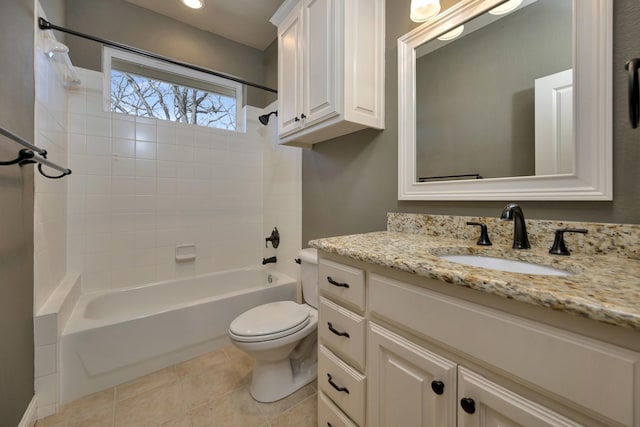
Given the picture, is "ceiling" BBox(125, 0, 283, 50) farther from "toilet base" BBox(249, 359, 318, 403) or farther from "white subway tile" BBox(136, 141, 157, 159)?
Answer: "toilet base" BBox(249, 359, 318, 403)

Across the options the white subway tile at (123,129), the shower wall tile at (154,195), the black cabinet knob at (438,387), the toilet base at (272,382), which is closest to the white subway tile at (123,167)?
the shower wall tile at (154,195)

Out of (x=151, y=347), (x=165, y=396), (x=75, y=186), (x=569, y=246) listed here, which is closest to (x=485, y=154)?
(x=569, y=246)

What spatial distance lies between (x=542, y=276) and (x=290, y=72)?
1638mm

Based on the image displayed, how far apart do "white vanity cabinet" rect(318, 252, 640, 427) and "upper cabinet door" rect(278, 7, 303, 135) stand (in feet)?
3.40

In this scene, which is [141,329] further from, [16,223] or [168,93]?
[168,93]

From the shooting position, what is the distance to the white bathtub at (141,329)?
4.58ft

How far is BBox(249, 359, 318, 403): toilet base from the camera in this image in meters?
1.39

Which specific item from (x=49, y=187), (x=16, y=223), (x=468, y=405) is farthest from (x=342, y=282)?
(x=49, y=187)

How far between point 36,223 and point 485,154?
2270 millimetres

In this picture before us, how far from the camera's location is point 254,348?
49.9 inches

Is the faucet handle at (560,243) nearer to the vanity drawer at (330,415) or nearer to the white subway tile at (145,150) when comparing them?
the vanity drawer at (330,415)

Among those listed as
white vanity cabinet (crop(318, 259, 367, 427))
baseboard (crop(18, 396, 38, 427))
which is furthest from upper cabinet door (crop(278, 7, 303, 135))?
baseboard (crop(18, 396, 38, 427))

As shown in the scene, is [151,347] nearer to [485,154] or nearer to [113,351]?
[113,351]

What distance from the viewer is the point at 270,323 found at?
54.0 inches
